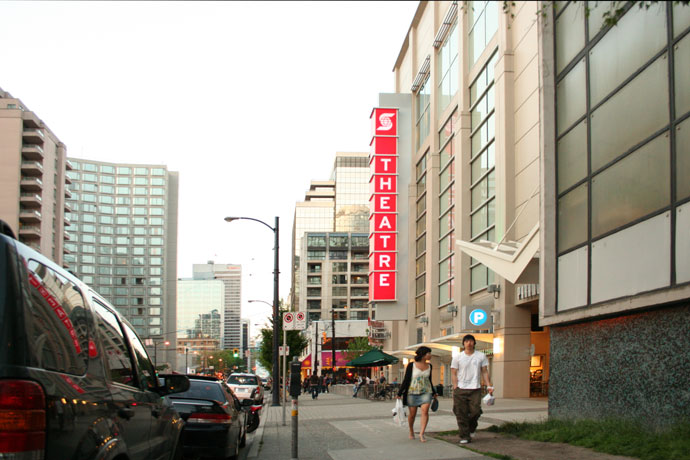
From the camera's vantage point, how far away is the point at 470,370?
11828mm

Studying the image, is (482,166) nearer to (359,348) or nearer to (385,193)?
(385,193)

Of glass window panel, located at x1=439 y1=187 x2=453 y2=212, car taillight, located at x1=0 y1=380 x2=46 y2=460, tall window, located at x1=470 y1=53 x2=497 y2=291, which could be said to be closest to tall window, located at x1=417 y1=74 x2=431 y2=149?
glass window panel, located at x1=439 y1=187 x2=453 y2=212

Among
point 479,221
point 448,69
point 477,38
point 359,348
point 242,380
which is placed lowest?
point 359,348

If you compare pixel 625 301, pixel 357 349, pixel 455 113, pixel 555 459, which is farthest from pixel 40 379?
pixel 357 349

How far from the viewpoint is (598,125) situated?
1262cm

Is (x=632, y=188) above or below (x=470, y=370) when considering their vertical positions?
above

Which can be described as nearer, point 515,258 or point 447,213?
point 515,258

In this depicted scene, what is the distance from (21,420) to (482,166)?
31502 mm

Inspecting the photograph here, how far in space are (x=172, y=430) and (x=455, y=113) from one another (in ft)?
113

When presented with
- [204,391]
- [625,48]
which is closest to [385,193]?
[625,48]

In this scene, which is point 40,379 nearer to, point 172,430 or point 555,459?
point 172,430

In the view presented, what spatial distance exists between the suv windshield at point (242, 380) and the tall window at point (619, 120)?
57.2 ft

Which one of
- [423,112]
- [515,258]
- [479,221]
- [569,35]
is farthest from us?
[423,112]

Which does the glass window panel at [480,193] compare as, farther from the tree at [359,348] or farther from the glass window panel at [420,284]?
the tree at [359,348]
